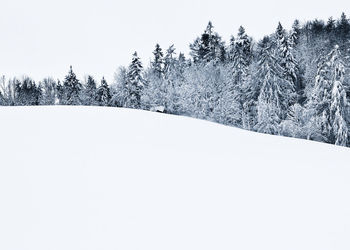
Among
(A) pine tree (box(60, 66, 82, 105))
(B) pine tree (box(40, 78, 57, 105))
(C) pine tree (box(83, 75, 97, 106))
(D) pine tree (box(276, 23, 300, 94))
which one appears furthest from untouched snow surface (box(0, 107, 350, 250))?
(B) pine tree (box(40, 78, 57, 105))

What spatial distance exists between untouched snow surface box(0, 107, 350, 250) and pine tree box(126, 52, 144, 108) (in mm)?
33066

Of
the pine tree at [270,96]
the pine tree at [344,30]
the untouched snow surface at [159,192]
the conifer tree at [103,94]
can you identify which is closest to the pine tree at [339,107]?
the pine tree at [270,96]

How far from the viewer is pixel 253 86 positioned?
3105 cm

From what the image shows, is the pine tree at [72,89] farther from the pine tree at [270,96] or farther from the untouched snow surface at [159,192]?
the untouched snow surface at [159,192]

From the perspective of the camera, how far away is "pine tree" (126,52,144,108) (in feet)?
132

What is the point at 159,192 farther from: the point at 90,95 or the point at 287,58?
the point at 90,95

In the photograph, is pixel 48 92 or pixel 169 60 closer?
pixel 169 60

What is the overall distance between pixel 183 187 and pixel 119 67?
48.1 metres

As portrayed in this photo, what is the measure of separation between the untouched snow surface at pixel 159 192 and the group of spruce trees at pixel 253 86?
791 inches

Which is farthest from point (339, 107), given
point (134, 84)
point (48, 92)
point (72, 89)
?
point (48, 92)

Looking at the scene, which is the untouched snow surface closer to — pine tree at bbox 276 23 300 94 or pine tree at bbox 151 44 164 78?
pine tree at bbox 276 23 300 94

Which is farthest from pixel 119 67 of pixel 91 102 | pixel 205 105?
pixel 205 105

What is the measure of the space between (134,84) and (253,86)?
17191 mm

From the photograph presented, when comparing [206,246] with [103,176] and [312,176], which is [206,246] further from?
[312,176]
